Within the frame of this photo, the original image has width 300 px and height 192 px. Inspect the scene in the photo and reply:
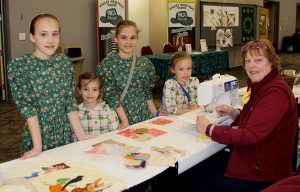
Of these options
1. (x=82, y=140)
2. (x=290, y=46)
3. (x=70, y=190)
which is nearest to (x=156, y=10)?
(x=82, y=140)

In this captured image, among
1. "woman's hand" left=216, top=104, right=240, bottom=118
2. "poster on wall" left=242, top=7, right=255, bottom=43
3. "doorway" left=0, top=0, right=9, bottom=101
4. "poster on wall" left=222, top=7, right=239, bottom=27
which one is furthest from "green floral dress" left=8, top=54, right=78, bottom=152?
"poster on wall" left=242, top=7, right=255, bottom=43

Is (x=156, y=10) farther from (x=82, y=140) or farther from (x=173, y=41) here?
(x=82, y=140)

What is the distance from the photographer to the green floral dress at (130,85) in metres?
2.70

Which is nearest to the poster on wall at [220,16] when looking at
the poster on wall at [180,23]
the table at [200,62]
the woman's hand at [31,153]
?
the poster on wall at [180,23]

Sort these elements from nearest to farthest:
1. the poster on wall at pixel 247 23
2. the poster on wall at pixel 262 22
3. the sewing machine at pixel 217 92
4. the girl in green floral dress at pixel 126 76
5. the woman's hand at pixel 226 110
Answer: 1. the sewing machine at pixel 217 92
2. the woman's hand at pixel 226 110
3. the girl in green floral dress at pixel 126 76
4. the poster on wall at pixel 247 23
5. the poster on wall at pixel 262 22

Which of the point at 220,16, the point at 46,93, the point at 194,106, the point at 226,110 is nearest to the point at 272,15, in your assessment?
the point at 220,16

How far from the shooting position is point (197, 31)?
1095cm

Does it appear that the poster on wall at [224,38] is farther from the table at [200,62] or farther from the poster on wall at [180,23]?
the table at [200,62]

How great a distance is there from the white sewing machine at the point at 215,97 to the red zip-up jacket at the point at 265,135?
13.3 inches

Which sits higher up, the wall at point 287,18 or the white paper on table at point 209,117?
the wall at point 287,18

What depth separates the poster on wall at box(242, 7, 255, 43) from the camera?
1245 cm

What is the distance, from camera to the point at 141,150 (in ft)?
6.28

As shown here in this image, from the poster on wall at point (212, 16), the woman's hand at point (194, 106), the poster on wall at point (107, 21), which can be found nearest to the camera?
the woman's hand at point (194, 106)

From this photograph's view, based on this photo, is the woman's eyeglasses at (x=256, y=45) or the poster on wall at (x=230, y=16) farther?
the poster on wall at (x=230, y=16)
